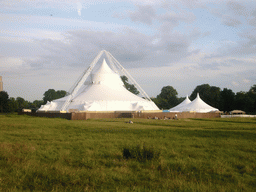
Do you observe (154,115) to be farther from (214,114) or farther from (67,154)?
(67,154)

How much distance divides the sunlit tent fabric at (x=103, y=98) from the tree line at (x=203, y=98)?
27378 mm

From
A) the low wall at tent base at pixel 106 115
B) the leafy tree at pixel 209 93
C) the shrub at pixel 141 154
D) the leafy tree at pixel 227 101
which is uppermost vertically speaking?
the leafy tree at pixel 209 93

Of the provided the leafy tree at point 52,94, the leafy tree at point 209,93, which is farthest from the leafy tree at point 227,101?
the leafy tree at point 52,94

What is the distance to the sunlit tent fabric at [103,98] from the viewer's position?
163 ft

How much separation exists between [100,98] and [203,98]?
58977 millimetres

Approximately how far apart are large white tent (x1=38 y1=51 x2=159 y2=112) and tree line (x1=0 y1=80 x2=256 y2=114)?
1078 inches

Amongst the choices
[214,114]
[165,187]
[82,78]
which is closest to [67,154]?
[165,187]

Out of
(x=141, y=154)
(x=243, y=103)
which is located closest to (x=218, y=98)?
(x=243, y=103)

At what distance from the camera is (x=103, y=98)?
51812 millimetres

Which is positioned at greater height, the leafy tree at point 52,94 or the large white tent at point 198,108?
the leafy tree at point 52,94

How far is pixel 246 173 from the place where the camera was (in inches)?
314

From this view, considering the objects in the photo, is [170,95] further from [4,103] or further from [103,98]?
[4,103]

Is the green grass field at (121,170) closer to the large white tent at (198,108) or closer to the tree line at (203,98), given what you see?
the large white tent at (198,108)

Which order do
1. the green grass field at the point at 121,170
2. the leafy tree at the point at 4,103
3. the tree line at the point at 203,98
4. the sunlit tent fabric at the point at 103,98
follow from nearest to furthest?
the green grass field at the point at 121,170
the sunlit tent fabric at the point at 103,98
the leafy tree at the point at 4,103
the tree line at the point at 203,98
